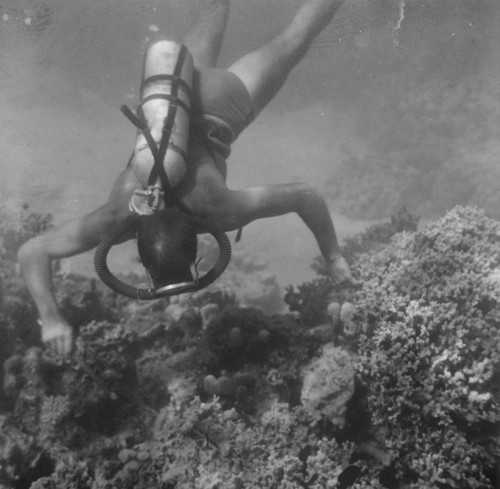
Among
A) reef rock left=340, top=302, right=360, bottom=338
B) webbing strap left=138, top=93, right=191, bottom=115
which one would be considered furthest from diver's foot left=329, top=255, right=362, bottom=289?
webbing strap left=138, top=93, right=191, bottom=115

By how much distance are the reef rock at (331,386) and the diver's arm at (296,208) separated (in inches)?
50.6

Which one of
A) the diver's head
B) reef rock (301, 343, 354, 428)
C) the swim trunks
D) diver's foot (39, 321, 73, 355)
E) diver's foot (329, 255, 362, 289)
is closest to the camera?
the diver's head

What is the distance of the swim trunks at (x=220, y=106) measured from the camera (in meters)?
4.50

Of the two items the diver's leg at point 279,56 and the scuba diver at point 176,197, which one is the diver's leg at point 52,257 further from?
the diver's leg at point 279,56

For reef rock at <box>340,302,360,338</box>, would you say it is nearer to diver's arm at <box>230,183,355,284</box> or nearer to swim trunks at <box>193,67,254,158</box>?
diver's arm at <box>230,183,355,284</box>

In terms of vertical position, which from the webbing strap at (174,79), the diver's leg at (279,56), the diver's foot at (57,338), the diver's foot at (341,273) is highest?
the diver's leg at (279,56)

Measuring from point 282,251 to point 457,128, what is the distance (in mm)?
12433

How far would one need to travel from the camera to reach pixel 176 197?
3.34 m

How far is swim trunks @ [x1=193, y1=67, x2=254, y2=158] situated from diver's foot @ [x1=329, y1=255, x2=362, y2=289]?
1.80 m

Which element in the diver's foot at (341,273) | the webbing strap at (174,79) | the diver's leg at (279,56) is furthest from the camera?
the diver's leg at (279,56)

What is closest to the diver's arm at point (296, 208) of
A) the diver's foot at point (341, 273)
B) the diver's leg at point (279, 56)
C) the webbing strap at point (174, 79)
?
the diver's foot at point (341, 273)

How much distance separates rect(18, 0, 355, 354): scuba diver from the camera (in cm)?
298

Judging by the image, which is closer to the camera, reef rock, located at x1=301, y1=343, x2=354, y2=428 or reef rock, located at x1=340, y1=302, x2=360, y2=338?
reef rock, located at x1=301, y1=343, x2=354, y2=428

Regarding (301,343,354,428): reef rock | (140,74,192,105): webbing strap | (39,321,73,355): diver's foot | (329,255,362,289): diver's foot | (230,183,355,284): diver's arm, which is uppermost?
(140,74,192,105): webbing strap
